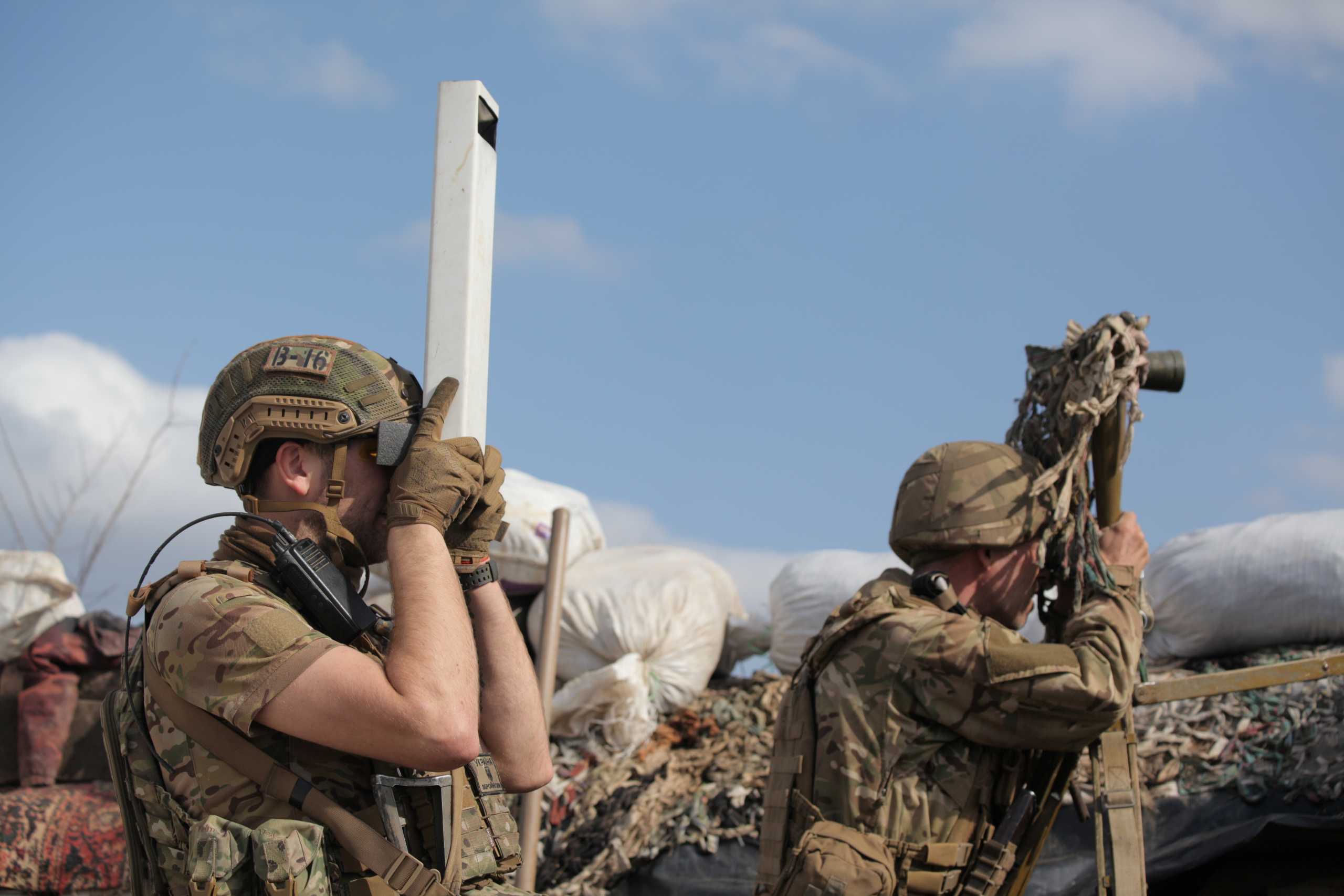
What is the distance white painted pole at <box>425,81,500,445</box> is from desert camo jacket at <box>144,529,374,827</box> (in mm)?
531

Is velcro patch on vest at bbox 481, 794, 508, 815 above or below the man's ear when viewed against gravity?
below

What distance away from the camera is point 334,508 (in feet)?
7.25

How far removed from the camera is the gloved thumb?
7.29ft

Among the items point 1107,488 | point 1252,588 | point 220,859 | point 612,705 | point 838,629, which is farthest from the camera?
point 612,705

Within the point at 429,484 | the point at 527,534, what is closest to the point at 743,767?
the point at 527,534

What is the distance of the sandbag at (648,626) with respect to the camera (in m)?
5.89

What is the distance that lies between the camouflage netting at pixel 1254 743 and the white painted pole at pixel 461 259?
310cm

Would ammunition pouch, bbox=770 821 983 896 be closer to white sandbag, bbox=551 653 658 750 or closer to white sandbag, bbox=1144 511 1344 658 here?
white sandbag, bbox=1144 511 1344 658

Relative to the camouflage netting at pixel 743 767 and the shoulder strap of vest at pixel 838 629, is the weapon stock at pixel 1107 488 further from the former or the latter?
the camouflage netting at pixel 743 767

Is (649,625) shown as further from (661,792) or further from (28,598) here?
(28,598)

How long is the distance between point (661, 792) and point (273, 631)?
11.5 ft

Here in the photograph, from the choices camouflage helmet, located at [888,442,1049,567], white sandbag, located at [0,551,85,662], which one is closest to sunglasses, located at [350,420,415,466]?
camouflage helmet, located at [888,442,1049,567]

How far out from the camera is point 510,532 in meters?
6.18

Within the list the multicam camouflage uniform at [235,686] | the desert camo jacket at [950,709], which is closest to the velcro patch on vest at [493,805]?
the multicam camouflage uniform at [235,686]
